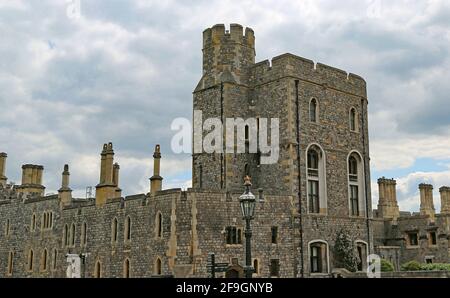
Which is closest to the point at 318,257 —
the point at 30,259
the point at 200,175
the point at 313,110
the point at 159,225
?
the point at 200,175

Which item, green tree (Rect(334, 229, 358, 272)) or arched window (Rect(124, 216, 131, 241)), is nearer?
arched window (Rect(124, 216, 131, 241))

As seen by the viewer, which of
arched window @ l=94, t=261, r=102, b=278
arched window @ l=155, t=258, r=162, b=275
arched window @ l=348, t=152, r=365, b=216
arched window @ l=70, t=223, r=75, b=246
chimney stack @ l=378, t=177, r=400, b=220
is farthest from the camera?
chimney stack @ l=378, t=177, r=400, b=220

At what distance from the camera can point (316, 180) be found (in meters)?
29.9

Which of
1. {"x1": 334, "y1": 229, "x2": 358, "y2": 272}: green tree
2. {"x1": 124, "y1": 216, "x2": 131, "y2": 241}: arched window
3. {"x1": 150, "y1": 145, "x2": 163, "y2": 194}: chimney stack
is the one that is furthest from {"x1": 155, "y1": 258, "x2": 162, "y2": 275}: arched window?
{"x1": 334, "y1": 229, "x2": 358, "y2": 272}: green tree

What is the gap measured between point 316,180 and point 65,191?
15.5m

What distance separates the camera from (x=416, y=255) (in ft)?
122

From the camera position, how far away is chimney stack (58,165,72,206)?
3388 centimetres

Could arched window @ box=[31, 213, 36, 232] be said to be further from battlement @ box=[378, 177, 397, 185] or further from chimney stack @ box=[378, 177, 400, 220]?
battlement @ box=[378, 177, 397, 185]

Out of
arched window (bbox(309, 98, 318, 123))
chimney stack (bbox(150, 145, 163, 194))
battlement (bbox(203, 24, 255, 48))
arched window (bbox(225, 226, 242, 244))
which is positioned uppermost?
battlement (bbox(203, 24, 255, 48))

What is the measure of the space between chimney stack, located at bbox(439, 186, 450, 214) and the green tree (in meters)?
13.3

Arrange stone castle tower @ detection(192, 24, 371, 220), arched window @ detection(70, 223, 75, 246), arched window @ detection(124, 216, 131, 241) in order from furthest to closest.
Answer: arched window @ detection(70, 223, 75, 246) < stone castle tower @ detection(192, 24, 371, 220) < arched window @ detection(124, 216, 131, 241)
